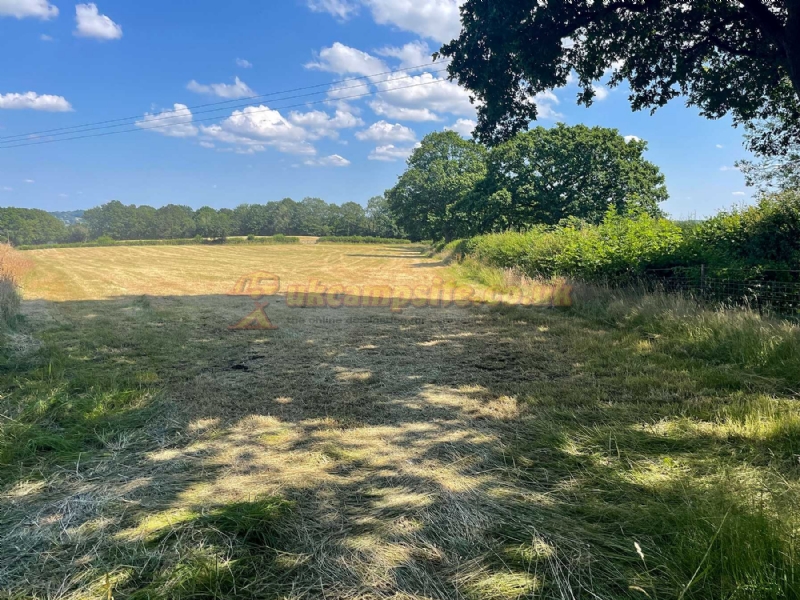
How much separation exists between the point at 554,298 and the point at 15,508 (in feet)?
33.8

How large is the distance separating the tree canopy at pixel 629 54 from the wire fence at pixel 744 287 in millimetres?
3334

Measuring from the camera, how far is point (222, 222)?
93562 mm

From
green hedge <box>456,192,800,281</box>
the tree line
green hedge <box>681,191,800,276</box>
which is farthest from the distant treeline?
green hedge <box>681,191,800,276</box>

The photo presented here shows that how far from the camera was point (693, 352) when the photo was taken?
18.9 feet

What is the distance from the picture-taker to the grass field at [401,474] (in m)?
2.02

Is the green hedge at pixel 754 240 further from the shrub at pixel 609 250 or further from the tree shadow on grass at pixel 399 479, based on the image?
the tree shadow on grass at pixel 399 479

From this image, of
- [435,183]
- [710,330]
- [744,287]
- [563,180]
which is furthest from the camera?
[435,183]

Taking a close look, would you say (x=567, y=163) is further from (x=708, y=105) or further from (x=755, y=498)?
(x=755, y=498)

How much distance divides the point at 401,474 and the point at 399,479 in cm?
7

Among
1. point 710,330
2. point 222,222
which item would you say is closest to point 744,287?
point 710,330

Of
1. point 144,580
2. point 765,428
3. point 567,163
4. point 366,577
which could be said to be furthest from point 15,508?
point 567,163

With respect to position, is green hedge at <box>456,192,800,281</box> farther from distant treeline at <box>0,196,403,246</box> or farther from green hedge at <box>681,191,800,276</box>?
distant treeline at <box>0,196,403,246</box>

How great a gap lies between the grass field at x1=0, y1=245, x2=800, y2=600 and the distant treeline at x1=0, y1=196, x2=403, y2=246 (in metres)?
75.6

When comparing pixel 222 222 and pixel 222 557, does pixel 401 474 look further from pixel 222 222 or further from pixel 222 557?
pixel 222 222
